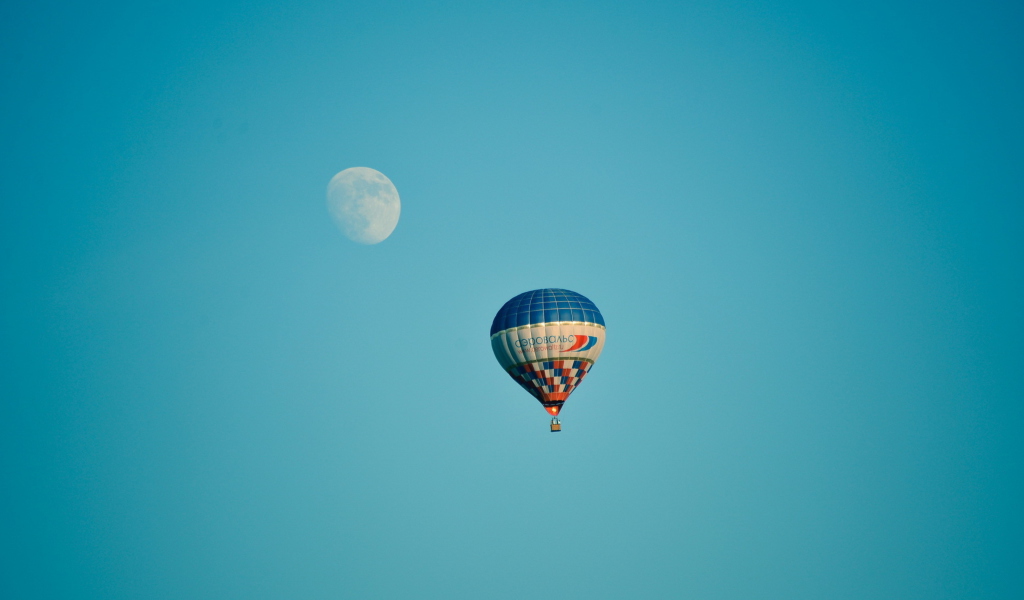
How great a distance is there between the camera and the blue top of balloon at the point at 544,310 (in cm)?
5316

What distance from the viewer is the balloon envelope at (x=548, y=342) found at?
52.8 m

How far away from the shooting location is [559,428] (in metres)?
53.3

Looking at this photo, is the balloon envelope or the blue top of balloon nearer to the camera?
the balloon envelope

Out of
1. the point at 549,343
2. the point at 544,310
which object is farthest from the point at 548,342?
the point at 544,310

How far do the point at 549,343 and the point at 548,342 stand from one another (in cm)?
10

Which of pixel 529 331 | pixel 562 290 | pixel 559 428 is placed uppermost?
pixel 562 290

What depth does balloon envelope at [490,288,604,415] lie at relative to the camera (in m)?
52.8

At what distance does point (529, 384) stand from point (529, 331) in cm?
388

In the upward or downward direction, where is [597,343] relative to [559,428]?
upward

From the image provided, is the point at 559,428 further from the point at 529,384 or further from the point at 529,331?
the point at 529,331

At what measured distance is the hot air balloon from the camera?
52.8m

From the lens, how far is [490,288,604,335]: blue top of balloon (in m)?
53.2

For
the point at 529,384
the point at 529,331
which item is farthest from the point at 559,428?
the point at 529,331

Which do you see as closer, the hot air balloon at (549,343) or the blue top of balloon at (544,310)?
the hot air balloon at (549,343)
